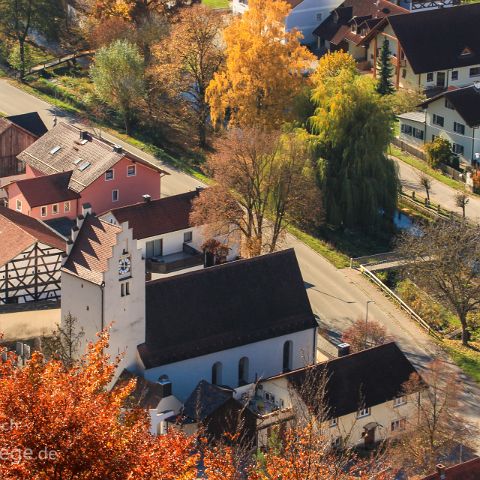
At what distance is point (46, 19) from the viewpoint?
113188 millimetres

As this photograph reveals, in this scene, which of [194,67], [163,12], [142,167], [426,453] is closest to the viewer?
[426,453]

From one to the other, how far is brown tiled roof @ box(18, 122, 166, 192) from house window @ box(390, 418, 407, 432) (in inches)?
1167

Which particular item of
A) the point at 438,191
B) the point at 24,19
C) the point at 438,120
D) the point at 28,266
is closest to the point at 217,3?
the point at 24,19

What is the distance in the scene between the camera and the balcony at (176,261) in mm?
77812

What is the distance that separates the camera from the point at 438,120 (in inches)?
3920

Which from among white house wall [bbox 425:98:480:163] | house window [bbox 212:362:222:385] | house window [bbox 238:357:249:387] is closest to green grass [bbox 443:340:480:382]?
house window [bbox 238:357:249:387]

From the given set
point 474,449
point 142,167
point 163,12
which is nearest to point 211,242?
point 142,167

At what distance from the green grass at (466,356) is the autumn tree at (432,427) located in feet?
9.05

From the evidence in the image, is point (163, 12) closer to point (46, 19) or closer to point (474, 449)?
point (46, 19)

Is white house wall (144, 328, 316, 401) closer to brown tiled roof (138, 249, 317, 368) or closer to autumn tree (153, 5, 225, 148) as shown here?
brown tiled roof (138, 249, 317, 368)

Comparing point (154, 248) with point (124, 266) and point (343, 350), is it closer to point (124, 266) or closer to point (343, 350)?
point (124, 266)

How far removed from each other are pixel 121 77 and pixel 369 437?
45.4 m

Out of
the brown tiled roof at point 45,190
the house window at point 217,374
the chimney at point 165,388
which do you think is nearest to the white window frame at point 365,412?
the house window at point 217,374

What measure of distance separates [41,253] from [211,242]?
10.5 m
